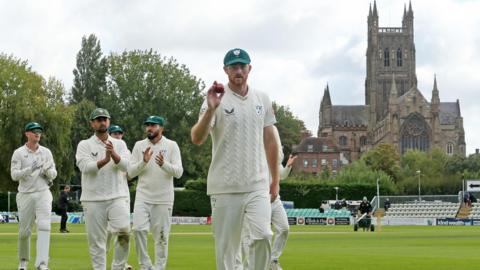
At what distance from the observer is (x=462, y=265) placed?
18500 millimetres

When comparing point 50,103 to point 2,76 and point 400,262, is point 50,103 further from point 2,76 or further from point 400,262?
point 400,262

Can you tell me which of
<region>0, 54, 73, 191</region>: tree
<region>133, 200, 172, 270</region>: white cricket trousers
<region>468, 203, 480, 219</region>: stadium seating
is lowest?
<region>133, 200, 172, 270</region>: white cricket trousers

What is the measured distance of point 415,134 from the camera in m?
188

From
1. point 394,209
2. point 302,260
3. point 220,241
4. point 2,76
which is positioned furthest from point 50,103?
point 220,241

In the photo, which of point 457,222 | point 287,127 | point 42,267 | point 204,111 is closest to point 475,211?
point 457,222

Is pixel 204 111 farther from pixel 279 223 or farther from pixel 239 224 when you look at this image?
pixel 279 223

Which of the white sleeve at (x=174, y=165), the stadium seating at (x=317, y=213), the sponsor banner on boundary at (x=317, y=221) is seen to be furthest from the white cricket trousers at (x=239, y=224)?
the stadium seating at (x=317, y=213)

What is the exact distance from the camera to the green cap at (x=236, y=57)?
33.0 feet

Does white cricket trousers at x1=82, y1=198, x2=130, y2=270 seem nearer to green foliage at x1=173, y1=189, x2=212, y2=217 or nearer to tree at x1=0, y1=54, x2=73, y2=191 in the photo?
tree at x1=0, y1=54, x2=73, y2=191

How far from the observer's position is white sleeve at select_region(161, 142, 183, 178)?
15377 millimetres

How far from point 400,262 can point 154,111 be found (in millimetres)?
75938

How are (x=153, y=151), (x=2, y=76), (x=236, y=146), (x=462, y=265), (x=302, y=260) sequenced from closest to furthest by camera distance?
1. (x=236, y=146)
2. (x=153, y=151)
3. (x=462, y=265)
4. (x=302, y=260)
5. (x=2, y=76)

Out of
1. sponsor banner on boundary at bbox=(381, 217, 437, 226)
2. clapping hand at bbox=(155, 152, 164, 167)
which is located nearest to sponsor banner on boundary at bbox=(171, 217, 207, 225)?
sponsor banner on boundary at bbox=(381, 217, 437, 226)

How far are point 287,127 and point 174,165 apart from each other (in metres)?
139
